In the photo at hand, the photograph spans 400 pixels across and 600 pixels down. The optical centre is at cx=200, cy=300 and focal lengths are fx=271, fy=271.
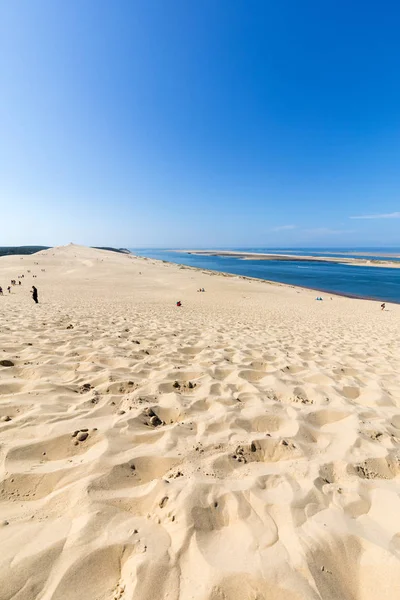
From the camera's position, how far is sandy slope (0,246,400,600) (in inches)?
64.2

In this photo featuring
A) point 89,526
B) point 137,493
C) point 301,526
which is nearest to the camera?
point 89,526

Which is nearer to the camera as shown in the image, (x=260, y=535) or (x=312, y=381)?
(x=260, y=535)

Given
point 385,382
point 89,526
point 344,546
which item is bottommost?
point 385,382

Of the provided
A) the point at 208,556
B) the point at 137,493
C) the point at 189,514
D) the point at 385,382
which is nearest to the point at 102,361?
the point at 137,493

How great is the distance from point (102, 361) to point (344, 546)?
409 cm

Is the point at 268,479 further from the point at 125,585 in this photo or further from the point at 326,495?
the point at 125,585

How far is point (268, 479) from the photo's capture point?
2.44 meters

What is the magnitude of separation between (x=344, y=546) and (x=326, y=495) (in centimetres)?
44

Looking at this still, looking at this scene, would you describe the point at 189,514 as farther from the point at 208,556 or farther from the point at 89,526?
the point at 89,526

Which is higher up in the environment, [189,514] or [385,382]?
[189,514]

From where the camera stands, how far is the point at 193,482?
231 cm

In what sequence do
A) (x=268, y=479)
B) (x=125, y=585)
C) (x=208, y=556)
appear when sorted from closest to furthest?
(x=125, y=585) < (x=208, y=556) < (x=268, y=479)

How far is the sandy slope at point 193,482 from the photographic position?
5.35ft

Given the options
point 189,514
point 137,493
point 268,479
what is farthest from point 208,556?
point 268,479
